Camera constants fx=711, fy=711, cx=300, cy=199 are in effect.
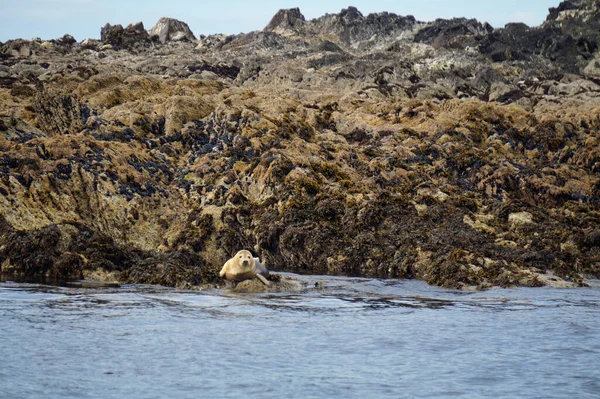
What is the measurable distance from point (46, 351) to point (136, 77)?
1094 inches

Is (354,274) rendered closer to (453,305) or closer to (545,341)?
(453,305)

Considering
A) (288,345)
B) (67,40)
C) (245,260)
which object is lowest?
(288,345)

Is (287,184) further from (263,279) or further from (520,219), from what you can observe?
(263,279)

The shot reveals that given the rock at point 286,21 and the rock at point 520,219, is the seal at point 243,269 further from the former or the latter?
the rock at point 286,21

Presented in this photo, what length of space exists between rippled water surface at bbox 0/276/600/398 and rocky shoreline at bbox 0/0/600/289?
3.73m

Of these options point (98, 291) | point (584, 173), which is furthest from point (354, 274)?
point (584, 173)

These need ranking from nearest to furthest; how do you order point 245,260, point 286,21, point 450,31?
1. point 245,260
2. point 450,31
3. point 286,21

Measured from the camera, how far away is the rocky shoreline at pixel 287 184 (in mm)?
18969

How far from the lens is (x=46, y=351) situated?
351 inches

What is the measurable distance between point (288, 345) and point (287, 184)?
15.3m

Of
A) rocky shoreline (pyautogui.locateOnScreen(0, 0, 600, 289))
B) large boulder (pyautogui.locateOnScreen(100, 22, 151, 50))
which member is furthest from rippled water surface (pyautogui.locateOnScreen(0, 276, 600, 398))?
large boulder (pyautogui.locateOnScreen(100, 22, 151, 50))

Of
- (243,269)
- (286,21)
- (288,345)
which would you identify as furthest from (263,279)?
(286,21)

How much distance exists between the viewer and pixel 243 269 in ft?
52.5

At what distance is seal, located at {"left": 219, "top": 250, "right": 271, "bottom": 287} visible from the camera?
15884 millimetres
